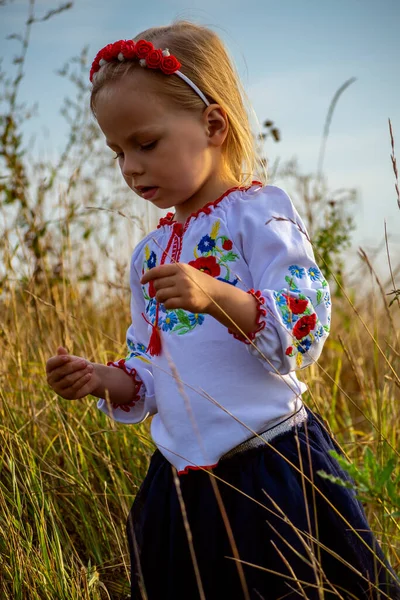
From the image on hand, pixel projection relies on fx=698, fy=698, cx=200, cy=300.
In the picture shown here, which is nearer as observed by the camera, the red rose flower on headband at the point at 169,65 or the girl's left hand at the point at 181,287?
the girl's left hand at the point at 181,287

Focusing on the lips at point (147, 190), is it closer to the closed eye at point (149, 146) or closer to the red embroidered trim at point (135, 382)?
the closed eye at point (149, 146)

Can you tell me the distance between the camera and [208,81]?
5.63 ft

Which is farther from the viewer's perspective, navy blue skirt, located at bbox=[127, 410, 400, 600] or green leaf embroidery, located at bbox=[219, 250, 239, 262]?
green leaf embroidery, located at bbox=[219, 250, 239, 262]

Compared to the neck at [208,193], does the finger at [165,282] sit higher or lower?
lower

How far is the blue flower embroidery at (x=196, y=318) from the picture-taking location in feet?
5.31

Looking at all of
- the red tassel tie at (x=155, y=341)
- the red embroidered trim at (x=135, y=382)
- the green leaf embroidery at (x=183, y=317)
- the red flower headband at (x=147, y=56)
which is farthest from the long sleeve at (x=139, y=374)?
the red flower headband at (x=147, y=56)

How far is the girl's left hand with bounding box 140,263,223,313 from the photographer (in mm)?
1308

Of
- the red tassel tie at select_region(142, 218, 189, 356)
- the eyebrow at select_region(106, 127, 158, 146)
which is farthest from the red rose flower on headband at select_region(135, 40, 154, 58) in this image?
the red tassel tie at select_region(142, 218, 189, 356)

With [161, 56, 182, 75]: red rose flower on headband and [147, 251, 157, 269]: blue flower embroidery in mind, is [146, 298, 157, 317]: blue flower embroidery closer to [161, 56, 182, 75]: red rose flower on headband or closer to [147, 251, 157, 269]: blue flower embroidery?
[147, 251, 157, 269]: blue flower embroidery

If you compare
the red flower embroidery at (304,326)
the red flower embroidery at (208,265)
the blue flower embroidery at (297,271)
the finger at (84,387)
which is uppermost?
the red flower embroidery at (208,265)

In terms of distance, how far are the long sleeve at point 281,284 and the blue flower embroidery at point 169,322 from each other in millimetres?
211

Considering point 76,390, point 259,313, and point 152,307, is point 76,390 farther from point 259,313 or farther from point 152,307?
point 259,313

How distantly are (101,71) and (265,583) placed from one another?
4.09 ft

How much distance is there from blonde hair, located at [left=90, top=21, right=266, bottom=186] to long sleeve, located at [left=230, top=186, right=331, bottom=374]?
0.20 m
